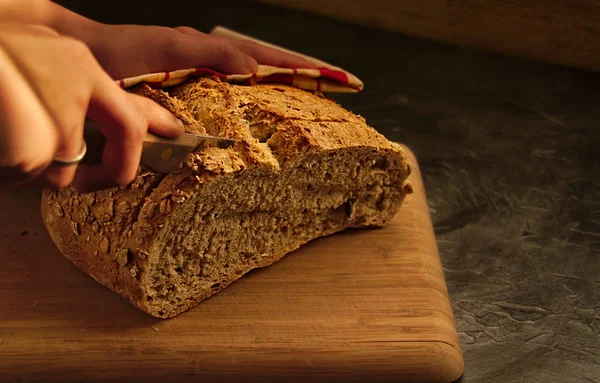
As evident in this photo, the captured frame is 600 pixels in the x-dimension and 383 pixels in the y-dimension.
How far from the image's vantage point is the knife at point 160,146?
1.14 m

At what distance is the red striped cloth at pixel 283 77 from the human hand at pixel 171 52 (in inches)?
0.6

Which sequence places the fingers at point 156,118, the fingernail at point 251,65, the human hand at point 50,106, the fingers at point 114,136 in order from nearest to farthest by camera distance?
1. the human hand at point 50,106
2. the fingers at point 114,136
3. the fingers at point 156,118
4. the fingernail at point 251,65

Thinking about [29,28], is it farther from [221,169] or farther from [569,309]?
[569,309]

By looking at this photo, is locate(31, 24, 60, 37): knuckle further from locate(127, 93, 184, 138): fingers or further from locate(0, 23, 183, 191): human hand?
locate(127, 93, 184, 138): fingers

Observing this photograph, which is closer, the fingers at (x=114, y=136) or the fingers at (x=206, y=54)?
the fingers at (x=114, y=136)

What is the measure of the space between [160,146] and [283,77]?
76 centimetres

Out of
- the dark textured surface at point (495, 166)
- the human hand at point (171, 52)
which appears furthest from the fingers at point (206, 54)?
the dark textured surface at point (495, 166)

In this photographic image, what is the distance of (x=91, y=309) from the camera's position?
1.79 metres

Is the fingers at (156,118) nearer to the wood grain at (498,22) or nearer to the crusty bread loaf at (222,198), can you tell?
the crusty bread loaf at (222,198)

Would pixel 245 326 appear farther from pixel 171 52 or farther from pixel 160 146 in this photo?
pixel 171 52

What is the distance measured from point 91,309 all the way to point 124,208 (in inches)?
11.4

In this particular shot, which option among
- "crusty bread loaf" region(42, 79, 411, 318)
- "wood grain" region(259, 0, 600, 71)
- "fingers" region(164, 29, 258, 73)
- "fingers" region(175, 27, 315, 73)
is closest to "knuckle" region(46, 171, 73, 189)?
"crusty bread loaf" region(42, 79, 411, 318)

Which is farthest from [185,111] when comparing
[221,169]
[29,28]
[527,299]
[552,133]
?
[552,133]

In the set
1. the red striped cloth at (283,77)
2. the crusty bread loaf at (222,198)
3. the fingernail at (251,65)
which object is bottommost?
the crusty bread loaf at (222,198)
